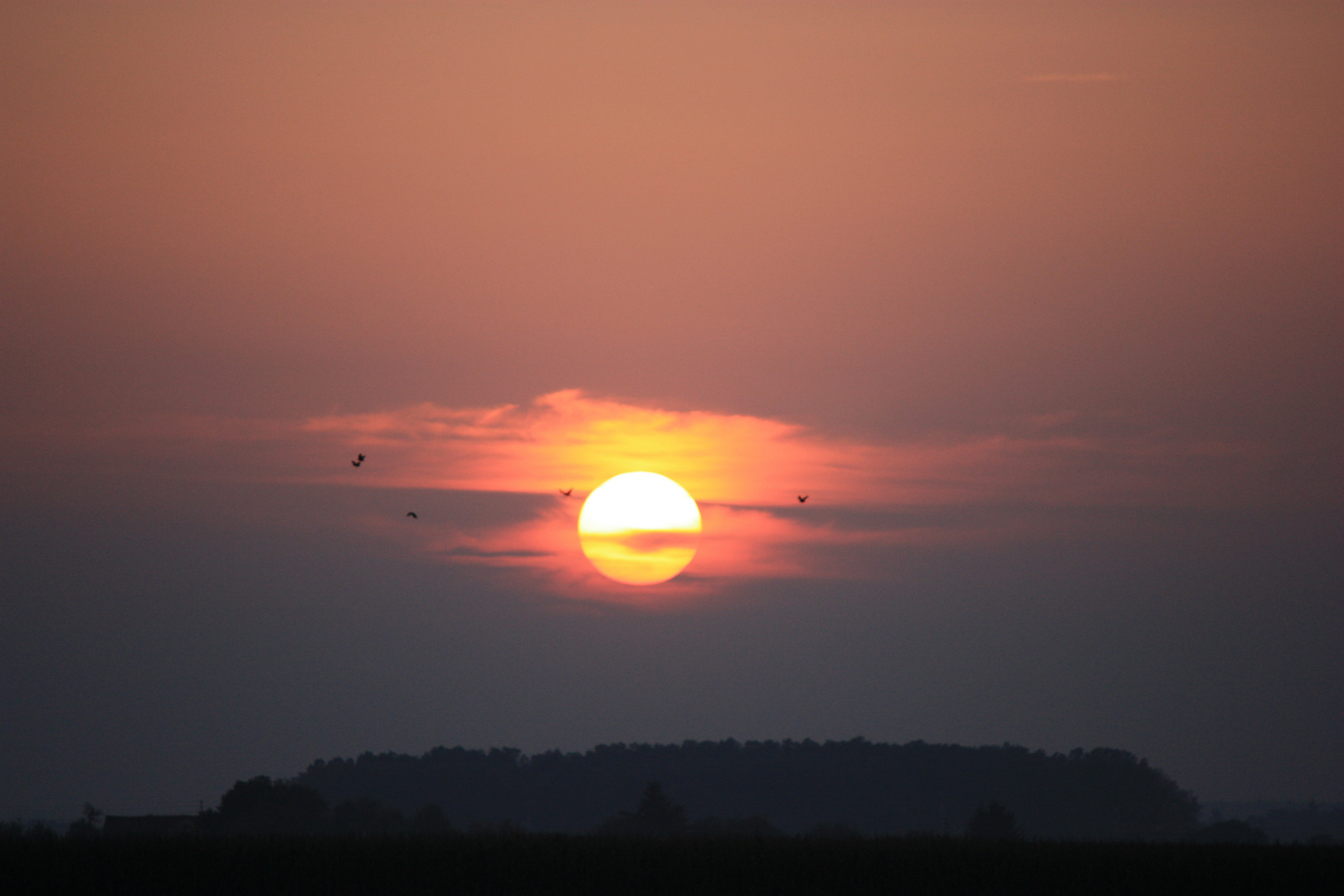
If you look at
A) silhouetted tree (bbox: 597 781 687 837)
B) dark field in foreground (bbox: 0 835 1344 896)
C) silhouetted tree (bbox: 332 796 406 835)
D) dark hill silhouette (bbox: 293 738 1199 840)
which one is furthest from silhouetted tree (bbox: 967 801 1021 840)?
dark hill silhouette (bbox: 293 738 1199 840)

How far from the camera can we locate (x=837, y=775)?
17025 cm

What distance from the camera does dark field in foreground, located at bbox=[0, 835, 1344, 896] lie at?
38375 millimetres

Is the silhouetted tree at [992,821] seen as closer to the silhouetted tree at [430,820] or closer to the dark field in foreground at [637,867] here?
the silhouetted tree at [430,820]

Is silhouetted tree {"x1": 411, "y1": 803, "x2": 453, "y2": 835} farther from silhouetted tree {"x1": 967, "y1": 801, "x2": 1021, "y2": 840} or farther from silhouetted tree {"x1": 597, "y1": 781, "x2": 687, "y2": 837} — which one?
silhouetted tree {"x1": 967, "y1": 801, "x2": 1021, "y2": 840}

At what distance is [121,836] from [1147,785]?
140604 millimetres

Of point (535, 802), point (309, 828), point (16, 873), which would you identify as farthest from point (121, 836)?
point (535, 802)

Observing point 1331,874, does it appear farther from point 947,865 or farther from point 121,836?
point 121,836

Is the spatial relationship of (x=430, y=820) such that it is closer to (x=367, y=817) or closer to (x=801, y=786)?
(x=367, y=817)

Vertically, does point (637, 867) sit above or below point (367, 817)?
below

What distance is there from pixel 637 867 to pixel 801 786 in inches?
5240

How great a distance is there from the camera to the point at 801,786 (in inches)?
6629

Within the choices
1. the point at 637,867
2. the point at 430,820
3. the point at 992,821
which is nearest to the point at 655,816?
the point at 992,821

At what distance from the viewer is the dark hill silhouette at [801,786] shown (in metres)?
156

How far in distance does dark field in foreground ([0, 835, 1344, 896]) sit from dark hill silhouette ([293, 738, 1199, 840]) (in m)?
113
